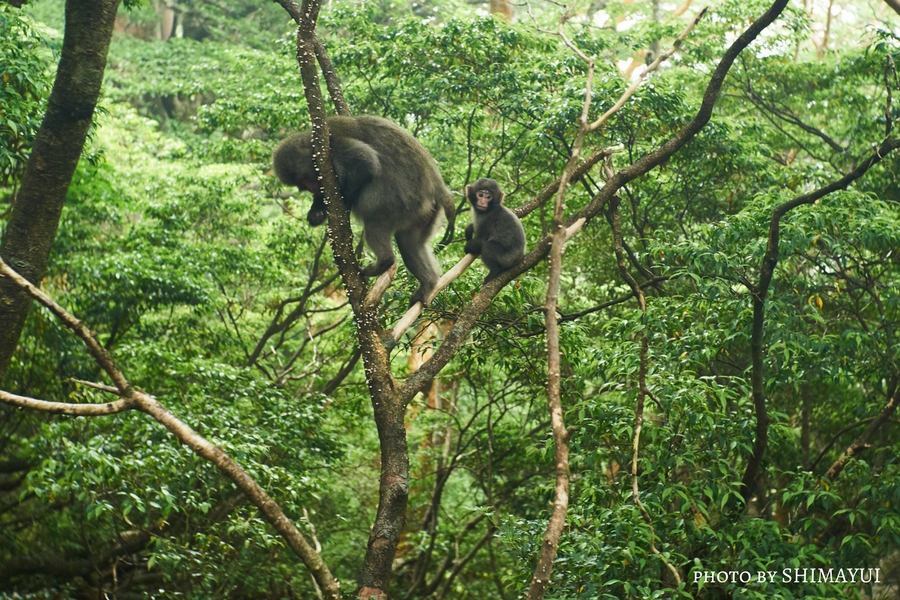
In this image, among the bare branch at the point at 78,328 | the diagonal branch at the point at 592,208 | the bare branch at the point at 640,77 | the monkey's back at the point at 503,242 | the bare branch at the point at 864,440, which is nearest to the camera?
the bare branch at the point at 78,328

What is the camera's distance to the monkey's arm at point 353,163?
5137 mm

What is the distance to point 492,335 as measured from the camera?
241 inches

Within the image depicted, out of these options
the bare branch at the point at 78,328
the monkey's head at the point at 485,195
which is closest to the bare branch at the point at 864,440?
the monkey's head at the point at 485,195

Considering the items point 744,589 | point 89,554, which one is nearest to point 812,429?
point 744,589

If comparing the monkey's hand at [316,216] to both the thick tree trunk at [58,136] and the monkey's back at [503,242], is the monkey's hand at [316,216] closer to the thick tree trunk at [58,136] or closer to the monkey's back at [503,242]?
the monkey's back at [503,242]

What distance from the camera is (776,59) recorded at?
988 cm

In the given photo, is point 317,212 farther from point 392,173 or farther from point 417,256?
point 417,256

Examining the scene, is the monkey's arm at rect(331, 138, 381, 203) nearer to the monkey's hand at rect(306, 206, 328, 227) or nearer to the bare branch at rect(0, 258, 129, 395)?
the monkey's hand at rect(306, 206, 328, 227)

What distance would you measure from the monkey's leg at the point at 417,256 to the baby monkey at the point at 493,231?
467mm

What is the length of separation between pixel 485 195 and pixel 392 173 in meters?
1.19

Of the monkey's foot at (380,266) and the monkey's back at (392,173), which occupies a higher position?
the monkey's back at (392,173)

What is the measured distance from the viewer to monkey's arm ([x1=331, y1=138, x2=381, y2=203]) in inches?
202

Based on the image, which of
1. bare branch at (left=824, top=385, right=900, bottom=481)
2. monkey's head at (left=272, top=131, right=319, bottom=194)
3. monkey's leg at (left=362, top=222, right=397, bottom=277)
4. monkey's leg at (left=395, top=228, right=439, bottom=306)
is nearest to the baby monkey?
monkey's leg at (left=395, top=228, right=439, bottom=306)

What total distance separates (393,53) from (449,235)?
1.88 metres
